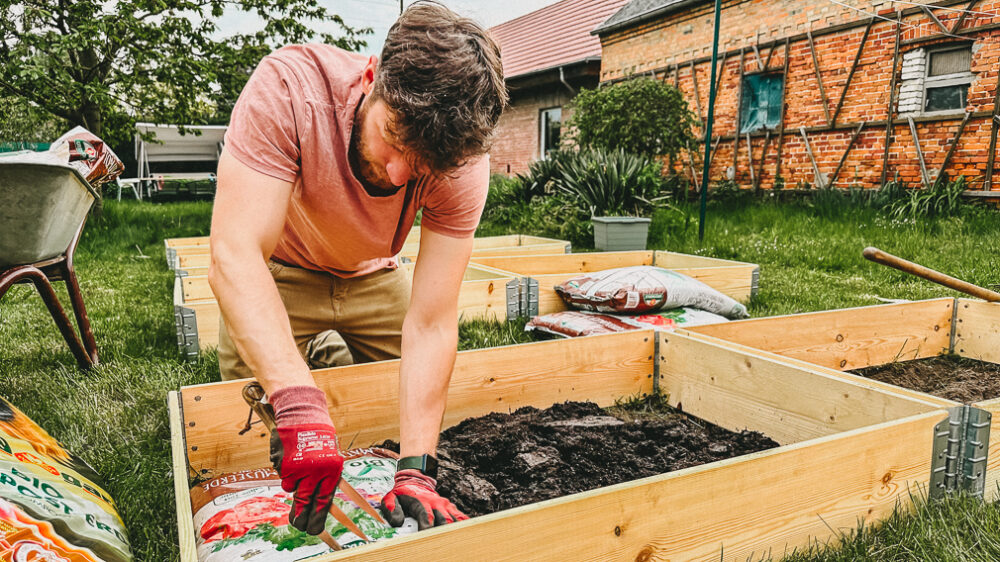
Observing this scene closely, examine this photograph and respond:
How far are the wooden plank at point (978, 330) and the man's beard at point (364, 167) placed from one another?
9.77ft

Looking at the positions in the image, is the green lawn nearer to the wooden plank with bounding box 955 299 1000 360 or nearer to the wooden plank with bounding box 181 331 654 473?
the wooden plank with bounding box 181 331 654 473

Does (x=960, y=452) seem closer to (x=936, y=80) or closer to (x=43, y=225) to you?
(x=43, y=225)

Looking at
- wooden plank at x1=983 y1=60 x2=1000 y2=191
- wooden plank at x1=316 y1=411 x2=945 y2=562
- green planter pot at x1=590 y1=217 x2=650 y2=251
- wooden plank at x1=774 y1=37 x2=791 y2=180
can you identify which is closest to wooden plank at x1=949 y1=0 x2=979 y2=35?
wooden plank at x1=983 y1=60 x2=1000 y2=191

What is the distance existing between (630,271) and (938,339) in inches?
59.9

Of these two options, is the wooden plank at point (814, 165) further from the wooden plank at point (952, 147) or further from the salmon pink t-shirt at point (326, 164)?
the salmon pink t-shirt at point (326, 164)

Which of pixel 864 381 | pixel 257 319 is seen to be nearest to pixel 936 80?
pixel 864 381

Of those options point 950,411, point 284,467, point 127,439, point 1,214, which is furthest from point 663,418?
point 1,214

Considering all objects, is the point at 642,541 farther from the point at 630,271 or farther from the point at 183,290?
the point at 183,290

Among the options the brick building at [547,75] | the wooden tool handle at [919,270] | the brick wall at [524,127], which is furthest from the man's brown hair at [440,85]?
the brick wall at [524,127]

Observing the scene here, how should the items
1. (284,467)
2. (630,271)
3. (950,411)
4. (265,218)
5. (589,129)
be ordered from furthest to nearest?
1. (589,129)
2. (630,271)
3. (950,411)
4. (265,218)
5. (284,467)

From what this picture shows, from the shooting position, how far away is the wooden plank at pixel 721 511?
1127mm

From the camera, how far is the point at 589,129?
8570mm

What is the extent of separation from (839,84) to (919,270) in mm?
6574

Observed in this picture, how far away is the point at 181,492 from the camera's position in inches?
51.7
